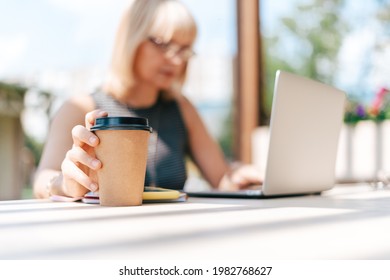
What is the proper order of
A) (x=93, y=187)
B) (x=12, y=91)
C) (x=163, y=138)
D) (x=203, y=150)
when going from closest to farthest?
(x=93, y=187) → (x=163, y=138) → (x=203, y=150) → (x=12, y=91)

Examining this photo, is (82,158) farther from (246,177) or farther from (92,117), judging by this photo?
(246,177)

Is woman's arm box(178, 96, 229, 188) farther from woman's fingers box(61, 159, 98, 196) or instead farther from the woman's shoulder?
woman's fingers box(61, 159, 98, 196)

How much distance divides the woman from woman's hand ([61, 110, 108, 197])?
1.76ft

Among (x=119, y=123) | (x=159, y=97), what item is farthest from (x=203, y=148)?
(x=119, y=123)

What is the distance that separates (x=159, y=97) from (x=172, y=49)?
0.79 ft

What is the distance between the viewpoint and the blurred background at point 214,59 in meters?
3.07

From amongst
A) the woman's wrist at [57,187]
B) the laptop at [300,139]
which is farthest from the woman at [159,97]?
the woman's wrist at [57,187]

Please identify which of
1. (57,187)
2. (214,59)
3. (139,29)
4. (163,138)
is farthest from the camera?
(214,59)

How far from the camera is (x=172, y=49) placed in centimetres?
167

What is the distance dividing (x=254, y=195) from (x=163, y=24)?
827 mm

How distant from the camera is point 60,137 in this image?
1.41 metres

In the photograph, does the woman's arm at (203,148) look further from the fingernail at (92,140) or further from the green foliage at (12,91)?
the green foliage at (12,91)

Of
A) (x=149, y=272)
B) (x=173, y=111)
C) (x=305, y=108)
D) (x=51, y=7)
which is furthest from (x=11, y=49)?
(x=149, y=272)

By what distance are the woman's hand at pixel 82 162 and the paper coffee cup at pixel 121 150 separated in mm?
13
